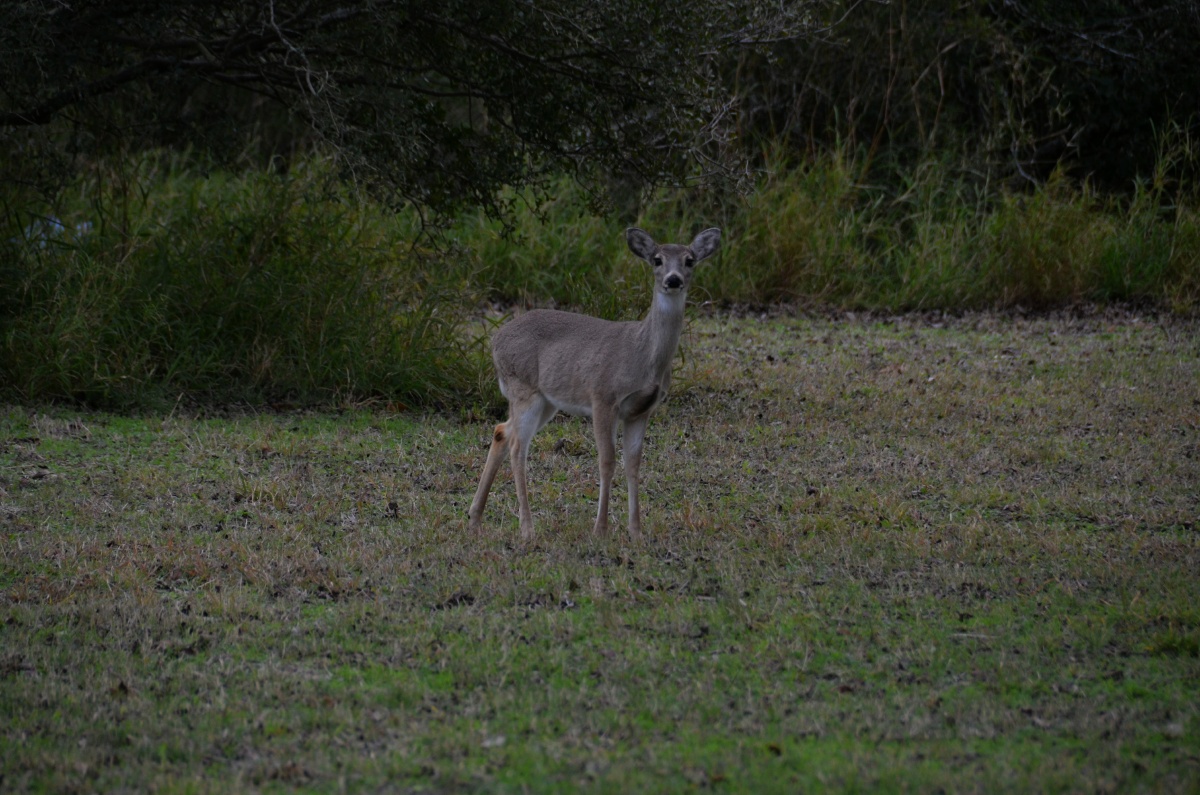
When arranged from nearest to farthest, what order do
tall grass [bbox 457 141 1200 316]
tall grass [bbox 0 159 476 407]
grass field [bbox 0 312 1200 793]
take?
grass field [bbox 0 312 1200 793], tall grass [bbox 0 159 476 407], tall grass [bbox 457 141 1200 316]

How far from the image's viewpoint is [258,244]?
1071 cm

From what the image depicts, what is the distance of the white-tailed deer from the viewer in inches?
272

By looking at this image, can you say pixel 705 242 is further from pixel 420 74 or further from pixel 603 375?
pixel 420 74

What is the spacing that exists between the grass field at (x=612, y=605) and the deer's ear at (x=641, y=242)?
1.41 metres

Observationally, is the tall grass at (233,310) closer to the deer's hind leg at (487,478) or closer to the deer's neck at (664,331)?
the deer's hind leg at (487,478)

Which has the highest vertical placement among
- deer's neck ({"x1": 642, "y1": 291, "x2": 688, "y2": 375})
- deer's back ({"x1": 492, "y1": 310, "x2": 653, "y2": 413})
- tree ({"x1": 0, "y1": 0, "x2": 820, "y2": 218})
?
tree ({"x1": 0, "y1": 0, "x2": 820, "y2": 218})

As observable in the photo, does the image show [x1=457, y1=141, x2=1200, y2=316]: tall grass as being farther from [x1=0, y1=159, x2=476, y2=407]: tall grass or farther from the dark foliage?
[x1=0, y1=159, x2=476, y2=407]: tall grass

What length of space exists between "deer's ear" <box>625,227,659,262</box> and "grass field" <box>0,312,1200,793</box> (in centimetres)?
141

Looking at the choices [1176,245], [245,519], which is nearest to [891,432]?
[245,519]

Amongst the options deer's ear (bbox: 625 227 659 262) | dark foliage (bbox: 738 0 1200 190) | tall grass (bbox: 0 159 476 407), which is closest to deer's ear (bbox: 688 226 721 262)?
deer's ear (bbox: 625 227 659 262)

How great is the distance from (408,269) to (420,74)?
162cm

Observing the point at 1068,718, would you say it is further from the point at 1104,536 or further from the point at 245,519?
the point at 245,519

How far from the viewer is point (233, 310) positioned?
10.3m

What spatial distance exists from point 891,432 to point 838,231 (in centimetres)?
559
